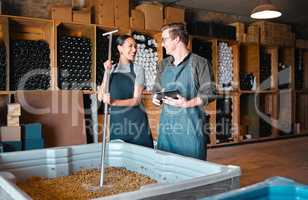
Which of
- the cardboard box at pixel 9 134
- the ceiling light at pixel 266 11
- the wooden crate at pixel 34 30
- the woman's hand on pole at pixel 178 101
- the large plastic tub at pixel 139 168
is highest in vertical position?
the ceiling light at pixel 266 11

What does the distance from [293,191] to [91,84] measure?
A: 405 centimetres

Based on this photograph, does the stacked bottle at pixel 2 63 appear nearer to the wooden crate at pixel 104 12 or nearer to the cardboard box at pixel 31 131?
the cardboard box at pixel 31 131

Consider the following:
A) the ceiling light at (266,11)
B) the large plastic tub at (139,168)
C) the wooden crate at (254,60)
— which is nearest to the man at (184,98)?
the large plastic tub at (139,168)

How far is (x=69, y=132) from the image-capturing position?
458 centimetres

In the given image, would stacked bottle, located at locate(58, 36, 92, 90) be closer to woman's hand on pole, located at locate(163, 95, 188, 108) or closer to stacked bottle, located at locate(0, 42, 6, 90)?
stacked bottle, located at locate(0, 42, 6, 90)

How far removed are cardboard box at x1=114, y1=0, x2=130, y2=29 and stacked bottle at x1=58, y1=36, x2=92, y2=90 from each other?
1.77 ft

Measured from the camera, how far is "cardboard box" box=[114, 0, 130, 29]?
4879 millimetres

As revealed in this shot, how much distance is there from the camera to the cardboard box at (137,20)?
5020 millimetres

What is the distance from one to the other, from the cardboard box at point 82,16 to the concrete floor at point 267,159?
2.73 meters

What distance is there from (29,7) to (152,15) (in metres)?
1.80

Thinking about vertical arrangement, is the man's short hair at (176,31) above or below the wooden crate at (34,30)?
below

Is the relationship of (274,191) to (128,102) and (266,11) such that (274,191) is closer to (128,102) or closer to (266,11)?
(128,102)

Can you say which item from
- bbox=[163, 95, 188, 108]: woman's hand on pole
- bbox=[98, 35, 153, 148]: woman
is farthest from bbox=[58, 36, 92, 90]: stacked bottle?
bbox=[163, 95, 188, 108]: woman's hand on pole

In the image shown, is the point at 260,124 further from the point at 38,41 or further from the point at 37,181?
the point at 37,181
